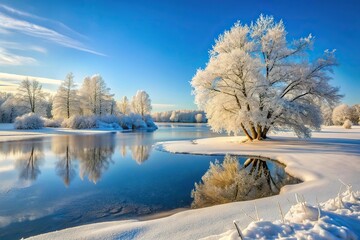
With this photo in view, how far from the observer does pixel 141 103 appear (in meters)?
67.6

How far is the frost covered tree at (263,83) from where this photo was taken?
58.9 feet

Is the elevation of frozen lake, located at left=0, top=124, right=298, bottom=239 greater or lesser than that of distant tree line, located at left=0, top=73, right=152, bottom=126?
lesser

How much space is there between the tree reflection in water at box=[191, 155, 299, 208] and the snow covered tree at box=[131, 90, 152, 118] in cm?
5727

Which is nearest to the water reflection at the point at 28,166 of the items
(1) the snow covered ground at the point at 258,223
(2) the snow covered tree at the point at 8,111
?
(1) the snow covered ground at the point at 258,223

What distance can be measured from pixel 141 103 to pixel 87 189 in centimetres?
6084

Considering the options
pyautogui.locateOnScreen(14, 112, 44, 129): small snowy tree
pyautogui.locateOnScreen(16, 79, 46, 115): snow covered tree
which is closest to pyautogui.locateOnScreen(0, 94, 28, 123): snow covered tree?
pyautogui.locateOnScreen(16, 79, 46, 115): snow covered tree

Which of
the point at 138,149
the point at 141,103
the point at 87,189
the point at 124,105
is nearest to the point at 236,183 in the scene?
the point at 87,189

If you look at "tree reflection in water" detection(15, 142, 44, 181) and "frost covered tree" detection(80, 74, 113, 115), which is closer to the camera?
"tree reflection in water" detection(15, 142, 44, 181)

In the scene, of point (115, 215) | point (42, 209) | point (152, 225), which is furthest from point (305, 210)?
point (42, 209)

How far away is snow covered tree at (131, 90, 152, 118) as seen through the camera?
6750 centimetres

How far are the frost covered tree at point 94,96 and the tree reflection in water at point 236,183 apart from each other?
45606 millimetres

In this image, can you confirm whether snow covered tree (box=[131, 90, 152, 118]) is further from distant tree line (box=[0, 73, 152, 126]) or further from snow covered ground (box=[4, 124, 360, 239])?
snow covered ground (box=[4, 124, 360, 239])

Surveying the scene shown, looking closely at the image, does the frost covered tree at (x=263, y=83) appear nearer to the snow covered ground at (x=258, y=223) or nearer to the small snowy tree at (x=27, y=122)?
the snow covered ground at (x=258, y=223)

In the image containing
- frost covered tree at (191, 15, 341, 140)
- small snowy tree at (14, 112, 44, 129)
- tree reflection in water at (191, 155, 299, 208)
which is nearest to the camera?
tree reflection in water at (191, 155, 299, 208)
